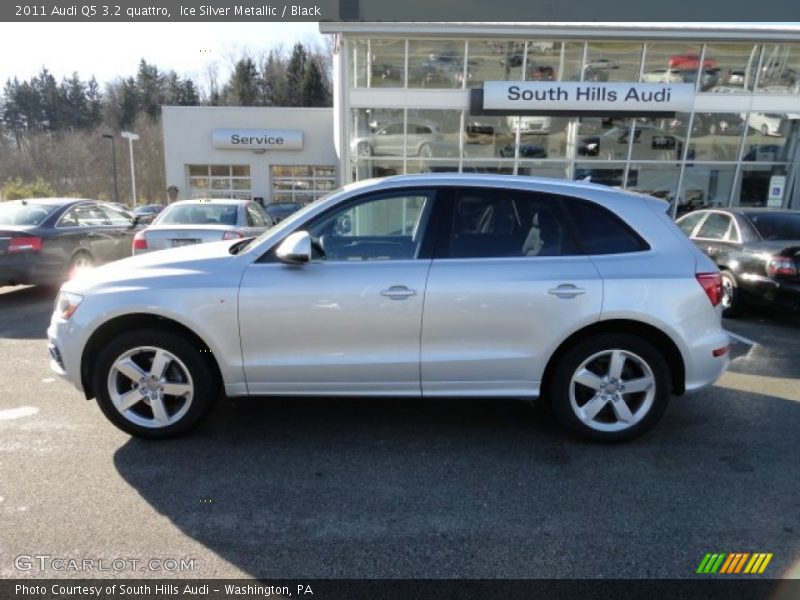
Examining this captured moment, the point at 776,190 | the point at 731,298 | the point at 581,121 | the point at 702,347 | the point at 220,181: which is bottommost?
the point at 731,298

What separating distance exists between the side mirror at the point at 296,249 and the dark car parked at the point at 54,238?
6.06 m

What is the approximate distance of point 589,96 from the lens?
1612cm

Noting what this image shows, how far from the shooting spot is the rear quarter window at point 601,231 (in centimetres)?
356

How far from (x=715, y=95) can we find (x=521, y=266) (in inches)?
668

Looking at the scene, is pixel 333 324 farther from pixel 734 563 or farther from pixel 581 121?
pixel 581 121

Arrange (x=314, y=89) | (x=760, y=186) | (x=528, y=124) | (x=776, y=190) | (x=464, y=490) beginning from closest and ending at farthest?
(x=464, y=490)
(x=528, y=124)
(x=776, y=190)
(x=760, y=186)
(x=314, y=89)

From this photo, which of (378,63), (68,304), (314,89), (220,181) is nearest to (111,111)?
(314,89)

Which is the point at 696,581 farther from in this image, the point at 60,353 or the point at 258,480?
the point at 60,353

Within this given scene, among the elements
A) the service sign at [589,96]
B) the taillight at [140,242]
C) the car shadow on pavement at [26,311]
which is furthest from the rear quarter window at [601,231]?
the service sign at [589,96]

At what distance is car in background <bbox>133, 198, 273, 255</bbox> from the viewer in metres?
7.14

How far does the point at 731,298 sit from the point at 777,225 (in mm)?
1093

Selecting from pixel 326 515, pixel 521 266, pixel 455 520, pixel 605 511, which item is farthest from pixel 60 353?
pixel 605 511

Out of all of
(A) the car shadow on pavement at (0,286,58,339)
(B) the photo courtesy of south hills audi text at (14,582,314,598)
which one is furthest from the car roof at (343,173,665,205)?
(A) the car shadow on pavement at (0,286,58,339)

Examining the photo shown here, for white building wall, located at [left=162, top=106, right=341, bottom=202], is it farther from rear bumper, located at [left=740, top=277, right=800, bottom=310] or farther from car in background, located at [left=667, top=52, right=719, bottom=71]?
rear bumper, located at [left=740, top=277, right=800, bottom=310]
